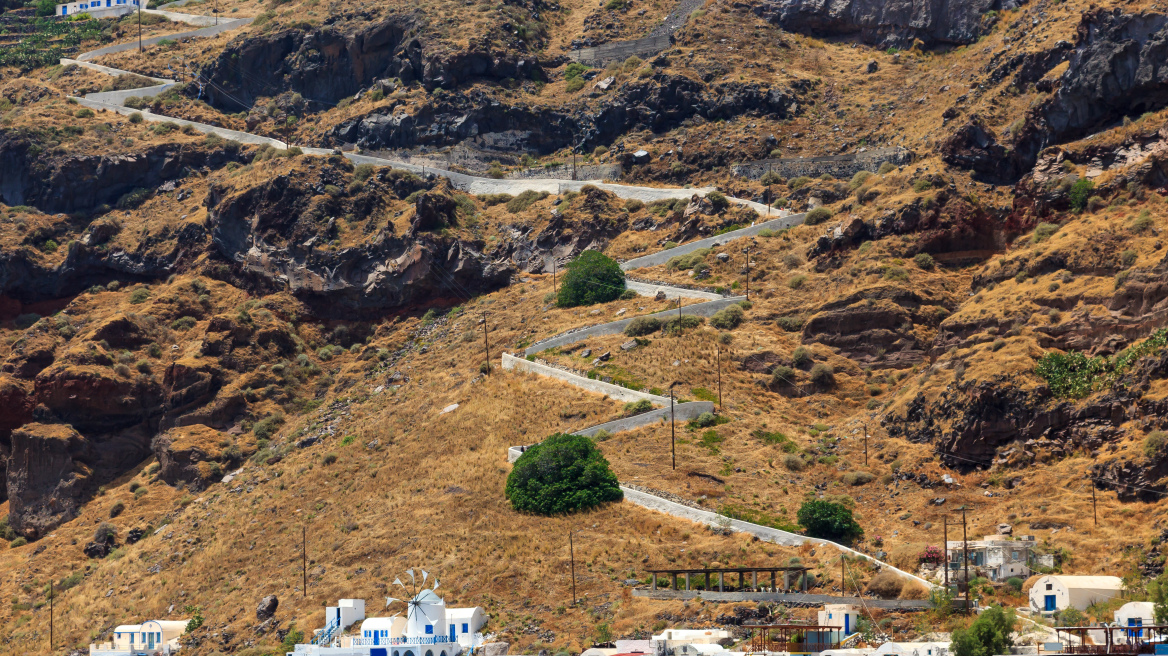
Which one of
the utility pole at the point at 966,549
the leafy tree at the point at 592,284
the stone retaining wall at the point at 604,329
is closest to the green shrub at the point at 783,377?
the stone retaining wall at the point at 604,329

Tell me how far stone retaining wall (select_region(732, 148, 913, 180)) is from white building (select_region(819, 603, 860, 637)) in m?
47.0

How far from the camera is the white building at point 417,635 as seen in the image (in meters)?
71.9

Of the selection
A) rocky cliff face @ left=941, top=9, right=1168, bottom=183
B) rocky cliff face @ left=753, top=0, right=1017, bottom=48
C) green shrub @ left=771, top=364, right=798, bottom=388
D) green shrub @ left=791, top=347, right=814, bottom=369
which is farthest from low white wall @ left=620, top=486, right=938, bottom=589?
rocky cliff face @ left=753, top=0, right=1017, bottom=48

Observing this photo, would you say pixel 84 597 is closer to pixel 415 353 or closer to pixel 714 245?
pixel 415 353

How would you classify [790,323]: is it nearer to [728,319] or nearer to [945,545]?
[728,319]

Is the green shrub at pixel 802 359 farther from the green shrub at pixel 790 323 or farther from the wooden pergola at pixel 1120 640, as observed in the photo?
the wooden pergola at pixel 1120 640

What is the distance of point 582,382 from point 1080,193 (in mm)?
28965

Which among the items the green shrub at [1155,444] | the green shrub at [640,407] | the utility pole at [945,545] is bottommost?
the utility pole at [945,545]

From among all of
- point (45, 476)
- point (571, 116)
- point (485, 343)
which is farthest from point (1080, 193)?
point (45, 476)

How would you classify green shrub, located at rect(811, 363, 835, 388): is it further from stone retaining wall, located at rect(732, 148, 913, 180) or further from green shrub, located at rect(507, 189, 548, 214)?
green shrub, located at rect(507, 189, 548, 214)

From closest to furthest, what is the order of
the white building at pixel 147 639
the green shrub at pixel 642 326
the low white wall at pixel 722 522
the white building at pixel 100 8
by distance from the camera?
1. the low white wall at pixel 722 522
2. the white building at pixel 147 639
3. the green shrub at pixel 642 326
4. the white building at pixel 100 8

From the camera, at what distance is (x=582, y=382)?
91.9 m

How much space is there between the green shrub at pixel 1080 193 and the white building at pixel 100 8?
112m

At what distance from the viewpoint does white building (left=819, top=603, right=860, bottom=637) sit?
221ft
